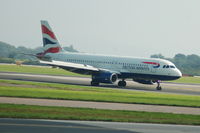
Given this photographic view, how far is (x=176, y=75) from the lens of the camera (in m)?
55.6

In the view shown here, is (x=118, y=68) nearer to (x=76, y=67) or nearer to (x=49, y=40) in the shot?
(x=76, y=67)

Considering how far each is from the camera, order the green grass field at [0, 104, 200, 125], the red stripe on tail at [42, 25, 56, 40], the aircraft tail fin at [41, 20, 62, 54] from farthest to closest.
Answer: the red stripe on tail at [42, 25, 56, 40]
the aircraft tail fin at [41, 20, 62, 54]
the green grass field at [0, 104, 200, 125]

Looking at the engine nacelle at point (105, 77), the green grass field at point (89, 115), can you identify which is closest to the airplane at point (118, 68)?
the engine nacelle at point (105, 77)

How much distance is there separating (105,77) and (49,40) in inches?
566

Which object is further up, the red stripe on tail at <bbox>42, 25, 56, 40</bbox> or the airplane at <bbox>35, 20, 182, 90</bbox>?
the red stripe on tail at <bbox>42, 25, 56, 40</bbox>

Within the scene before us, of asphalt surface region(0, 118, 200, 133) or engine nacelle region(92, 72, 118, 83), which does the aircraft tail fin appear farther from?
asphalt surface region(0, 118, 200, 133)

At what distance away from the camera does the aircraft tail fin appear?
66.5 metres

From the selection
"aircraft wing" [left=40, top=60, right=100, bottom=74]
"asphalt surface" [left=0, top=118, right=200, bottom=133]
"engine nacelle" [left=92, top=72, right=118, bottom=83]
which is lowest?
"engine nacelle" [left=92, top=72, right=118, bottom=83]

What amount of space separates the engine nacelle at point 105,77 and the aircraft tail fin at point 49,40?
1118cm

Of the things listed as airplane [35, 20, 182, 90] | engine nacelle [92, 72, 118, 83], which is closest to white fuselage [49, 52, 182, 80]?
airplane [35, 20, 182, 90]

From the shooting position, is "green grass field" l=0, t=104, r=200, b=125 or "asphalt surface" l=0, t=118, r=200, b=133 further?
"green grass field" l=0, t=104, r=200, b=125

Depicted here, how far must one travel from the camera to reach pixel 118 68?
58500 mm

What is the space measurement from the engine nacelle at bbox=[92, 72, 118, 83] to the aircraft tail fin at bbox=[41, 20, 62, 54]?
36.7 ft

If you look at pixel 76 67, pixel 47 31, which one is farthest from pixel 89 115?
pixel 47 31
